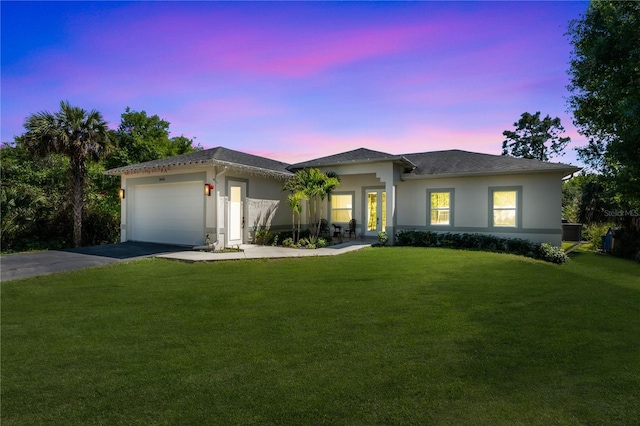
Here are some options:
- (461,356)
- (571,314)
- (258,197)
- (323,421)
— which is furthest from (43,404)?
(258,197)

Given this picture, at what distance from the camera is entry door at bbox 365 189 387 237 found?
15891 mm

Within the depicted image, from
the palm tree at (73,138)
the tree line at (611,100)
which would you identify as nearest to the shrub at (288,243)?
the palm tree at (73,138)

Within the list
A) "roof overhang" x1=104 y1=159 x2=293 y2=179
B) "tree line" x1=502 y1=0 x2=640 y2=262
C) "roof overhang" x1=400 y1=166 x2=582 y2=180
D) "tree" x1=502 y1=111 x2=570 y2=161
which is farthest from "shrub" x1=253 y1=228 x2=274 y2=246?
"tree" x1=502 y1=111 x2=570 y2=161

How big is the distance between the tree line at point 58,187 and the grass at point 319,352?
8004 mm

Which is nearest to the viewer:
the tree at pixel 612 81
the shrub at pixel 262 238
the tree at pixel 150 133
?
the tree at pixel 612 81

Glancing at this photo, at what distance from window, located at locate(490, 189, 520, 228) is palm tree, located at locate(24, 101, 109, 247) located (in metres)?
16.1

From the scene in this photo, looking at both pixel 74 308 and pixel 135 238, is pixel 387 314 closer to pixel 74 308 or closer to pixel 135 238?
pixel 74 308

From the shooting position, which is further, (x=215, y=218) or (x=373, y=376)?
(x=215, y=218)

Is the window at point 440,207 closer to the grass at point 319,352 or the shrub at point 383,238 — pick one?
the shrub at point 383,238

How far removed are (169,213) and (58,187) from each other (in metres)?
6.81

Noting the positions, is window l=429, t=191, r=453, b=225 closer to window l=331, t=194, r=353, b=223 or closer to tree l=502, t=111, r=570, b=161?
window l=331, t=194, r=353, b=223

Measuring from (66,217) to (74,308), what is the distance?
38.8 ft

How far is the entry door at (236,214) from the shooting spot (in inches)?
493

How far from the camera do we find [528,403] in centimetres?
265
